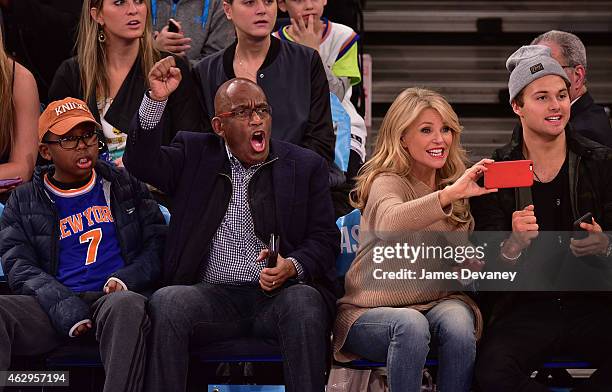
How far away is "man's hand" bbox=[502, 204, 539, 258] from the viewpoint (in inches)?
140

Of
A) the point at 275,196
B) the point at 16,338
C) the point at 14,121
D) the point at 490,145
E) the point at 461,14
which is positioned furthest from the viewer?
the point at 461,14

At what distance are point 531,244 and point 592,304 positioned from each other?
1.00ft

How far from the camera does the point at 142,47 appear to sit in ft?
15.3

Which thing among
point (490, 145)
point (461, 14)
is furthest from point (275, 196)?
point (461, 14)

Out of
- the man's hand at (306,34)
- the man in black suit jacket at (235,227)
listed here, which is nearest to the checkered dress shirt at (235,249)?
the man in black suit jacket at (235,227)

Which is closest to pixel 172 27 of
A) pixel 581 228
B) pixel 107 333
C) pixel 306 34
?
pixel 306 34

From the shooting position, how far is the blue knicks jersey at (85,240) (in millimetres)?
3844

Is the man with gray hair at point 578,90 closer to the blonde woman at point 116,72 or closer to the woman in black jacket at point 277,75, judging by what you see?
the woman in black jacket at point 277,75

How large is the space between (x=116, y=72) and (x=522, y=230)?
204 cm

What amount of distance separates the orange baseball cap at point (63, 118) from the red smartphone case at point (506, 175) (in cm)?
152

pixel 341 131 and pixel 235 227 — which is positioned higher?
pixel 341 131

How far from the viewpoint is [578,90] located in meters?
4.64

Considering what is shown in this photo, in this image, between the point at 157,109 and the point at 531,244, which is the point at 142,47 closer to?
the point at 157,109

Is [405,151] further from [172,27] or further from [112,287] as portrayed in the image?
[172,27]
